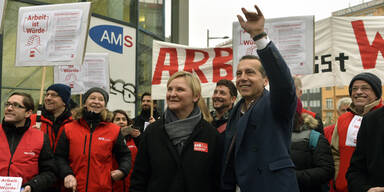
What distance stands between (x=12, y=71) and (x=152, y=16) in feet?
16.9

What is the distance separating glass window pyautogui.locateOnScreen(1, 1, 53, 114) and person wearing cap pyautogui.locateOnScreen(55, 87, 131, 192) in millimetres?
4864

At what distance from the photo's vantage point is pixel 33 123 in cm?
408

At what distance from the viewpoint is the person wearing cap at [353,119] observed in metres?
3.59

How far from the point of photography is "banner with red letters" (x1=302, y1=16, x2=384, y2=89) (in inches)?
239

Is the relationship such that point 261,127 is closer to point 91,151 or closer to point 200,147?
point 200,147

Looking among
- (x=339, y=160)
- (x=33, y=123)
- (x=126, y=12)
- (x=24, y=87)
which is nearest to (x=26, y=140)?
(x=33, y=123)

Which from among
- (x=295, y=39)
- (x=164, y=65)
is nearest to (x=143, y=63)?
(x=164, y=65)

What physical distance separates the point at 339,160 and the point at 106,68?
3773 millimetres

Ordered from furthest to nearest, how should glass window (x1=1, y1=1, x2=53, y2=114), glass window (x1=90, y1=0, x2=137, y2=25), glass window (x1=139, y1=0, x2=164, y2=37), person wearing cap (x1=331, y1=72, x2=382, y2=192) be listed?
1. glass window (x1=139, y1=0, x2=164, y2=37)
2. glass window (x1=90, y1=0, x2=137, y2=25)
3. glass window (x1=1, y1=1, x2=53, y2=114)
4. person wearing cap (x1=331, y1=72, x2=382, y2=192)

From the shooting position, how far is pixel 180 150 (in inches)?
106

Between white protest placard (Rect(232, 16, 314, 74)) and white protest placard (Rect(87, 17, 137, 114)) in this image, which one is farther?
white protest placard (Rect(87, 17, 137, 114))

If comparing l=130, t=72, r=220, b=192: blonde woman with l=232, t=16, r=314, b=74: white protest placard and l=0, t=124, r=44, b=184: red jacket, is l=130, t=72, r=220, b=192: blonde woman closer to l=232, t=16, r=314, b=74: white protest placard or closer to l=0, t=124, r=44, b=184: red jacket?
l=0, t=124, r=44, b=184: red jacket

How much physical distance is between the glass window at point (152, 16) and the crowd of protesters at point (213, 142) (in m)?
7.68

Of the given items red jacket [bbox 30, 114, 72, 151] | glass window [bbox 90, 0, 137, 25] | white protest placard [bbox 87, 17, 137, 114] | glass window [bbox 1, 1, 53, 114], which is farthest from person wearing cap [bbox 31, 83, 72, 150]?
glass window [bbox 90, 0, 137, 25]
